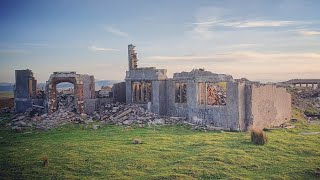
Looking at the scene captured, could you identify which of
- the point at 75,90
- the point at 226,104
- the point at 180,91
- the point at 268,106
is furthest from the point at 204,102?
the point at 75,90

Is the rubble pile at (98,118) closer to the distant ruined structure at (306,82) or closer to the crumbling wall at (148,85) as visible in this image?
the crumbling wall at (148,85)

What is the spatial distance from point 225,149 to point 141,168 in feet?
13.6

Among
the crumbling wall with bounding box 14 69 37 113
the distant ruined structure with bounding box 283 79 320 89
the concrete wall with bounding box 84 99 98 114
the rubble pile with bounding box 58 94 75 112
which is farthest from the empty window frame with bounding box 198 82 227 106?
the distant ruined structure with bounding box 283 79 320 89

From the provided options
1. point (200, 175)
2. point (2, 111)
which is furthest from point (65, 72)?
point (200, 175)

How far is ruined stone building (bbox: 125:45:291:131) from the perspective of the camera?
19.0m

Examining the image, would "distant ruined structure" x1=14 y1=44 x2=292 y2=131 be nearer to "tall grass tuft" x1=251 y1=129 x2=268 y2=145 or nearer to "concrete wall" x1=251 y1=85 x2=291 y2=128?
"concrete wall" x1=251 y1=85 x2=291 y2=128

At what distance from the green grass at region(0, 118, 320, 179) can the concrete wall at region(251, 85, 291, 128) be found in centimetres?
189

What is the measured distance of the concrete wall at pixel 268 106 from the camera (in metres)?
19.4

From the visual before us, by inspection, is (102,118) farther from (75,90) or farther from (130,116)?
(75,90)

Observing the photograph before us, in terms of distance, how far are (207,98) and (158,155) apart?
386 inches

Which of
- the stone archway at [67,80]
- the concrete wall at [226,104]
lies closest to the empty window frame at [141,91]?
the concrete wall at [226,104]

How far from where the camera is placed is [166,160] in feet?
40.9

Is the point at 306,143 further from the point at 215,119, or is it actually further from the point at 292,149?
the point at 215,119

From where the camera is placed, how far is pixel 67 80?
2491 cm
